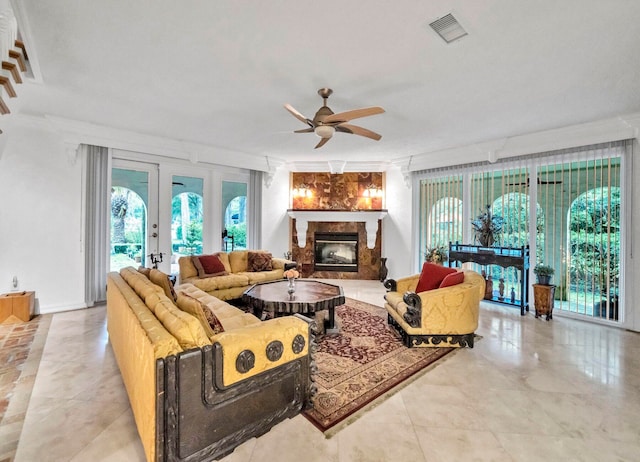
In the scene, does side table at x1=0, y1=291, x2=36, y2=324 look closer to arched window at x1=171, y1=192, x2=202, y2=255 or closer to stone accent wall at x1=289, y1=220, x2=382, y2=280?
arched window at x1=171, y1=192, x2=202, y2=255

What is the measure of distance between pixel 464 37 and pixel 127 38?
2.52m

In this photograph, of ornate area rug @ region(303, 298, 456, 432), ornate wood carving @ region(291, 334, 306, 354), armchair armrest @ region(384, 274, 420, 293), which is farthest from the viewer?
armchair armrest @ region(384, 274, 420, 293)

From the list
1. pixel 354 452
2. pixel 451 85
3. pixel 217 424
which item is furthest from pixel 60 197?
pixel 451 85

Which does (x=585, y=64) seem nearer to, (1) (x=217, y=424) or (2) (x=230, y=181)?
(1) (x=217, y=424)

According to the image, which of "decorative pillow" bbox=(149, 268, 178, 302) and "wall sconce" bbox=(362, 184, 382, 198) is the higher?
"wall sconce" bbox=(362, 184, 382, 198)

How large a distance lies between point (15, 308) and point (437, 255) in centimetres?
624

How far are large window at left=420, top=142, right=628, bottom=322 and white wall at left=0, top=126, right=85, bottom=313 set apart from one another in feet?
21.1

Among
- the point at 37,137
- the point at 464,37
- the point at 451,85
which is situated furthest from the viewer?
the point at 37,137

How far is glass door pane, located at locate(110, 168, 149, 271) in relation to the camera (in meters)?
4.90

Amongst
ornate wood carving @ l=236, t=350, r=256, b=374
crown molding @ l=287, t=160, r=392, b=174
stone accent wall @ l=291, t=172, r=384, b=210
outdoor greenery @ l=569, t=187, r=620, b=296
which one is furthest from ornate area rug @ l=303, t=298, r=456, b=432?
crown molding @ l=287, t=160, r=392, b=174

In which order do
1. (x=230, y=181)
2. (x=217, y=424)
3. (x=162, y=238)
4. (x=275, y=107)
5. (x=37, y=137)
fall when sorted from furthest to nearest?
(x=230, y=181), (x=162, y=238), (x=37, y=137), (x=275, y=107), (x=217, y=424)

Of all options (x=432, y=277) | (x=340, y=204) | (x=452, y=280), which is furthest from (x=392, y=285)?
(x=340, y=204)

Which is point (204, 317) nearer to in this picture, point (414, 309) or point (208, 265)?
point (414, 309)

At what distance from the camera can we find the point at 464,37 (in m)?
2.19
